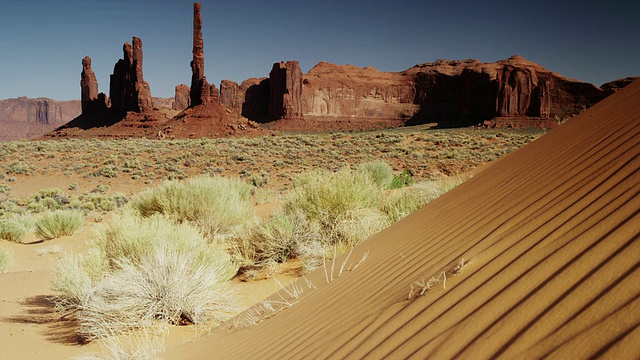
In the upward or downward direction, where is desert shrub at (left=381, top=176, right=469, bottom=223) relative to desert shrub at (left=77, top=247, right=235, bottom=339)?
upward

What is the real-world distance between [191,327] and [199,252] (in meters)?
1.22

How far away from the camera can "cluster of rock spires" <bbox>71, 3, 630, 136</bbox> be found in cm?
6294

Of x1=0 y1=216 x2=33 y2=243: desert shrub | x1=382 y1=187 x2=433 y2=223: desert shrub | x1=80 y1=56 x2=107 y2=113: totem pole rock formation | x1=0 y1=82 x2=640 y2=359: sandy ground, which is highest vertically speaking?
x1=80 y1=56 x2=107 y2=113: totem pole rock formation

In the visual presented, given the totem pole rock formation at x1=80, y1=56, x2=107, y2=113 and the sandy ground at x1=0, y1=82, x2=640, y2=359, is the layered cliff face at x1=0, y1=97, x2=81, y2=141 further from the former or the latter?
the sandy ground at x1=0, y1=82, x2=640, y2=359

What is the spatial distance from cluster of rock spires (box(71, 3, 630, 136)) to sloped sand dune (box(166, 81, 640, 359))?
4910cm

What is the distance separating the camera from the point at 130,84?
220ft

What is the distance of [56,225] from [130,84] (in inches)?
2485

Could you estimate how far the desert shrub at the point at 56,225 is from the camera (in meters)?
9.84

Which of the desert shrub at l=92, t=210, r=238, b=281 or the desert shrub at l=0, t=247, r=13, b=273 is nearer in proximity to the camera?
the desert shrub at l=92, t=210, r=238, b=281

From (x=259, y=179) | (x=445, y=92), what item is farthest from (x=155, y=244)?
(x=445, y=92)

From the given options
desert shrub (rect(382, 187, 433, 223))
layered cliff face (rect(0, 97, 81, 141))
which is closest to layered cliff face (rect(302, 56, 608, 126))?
desert shrub (rect(382, 187, 433, 223))

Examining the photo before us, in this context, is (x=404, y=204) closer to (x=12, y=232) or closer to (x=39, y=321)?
(x=39, y=321)

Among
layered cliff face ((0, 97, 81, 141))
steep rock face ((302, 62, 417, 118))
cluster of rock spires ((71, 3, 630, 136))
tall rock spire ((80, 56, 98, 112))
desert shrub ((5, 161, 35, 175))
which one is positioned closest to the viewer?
desert shrub ((5, 161, 35, 175))

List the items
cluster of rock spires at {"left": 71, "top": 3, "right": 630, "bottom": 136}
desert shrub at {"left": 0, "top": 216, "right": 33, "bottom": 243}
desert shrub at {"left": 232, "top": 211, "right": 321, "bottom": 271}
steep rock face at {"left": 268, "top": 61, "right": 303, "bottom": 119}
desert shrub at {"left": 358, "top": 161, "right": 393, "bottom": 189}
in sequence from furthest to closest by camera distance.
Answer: steep rock face at {"left": 268, "top": 61, "right": 303, "bottom": 119}
cluster of rock spires at {"left": 71, "top": 3, "right": 630, "bottom": 136}
desert shrub at {"left": 358, "top": 161, "right": 393, "bottom": 189}
desert shrub at {"left": 0, "top": 216, "right": 33, "bottom": 243}
desert shrub at {"left": 232, "top": 211, "right": 321, "bottom": 271}
